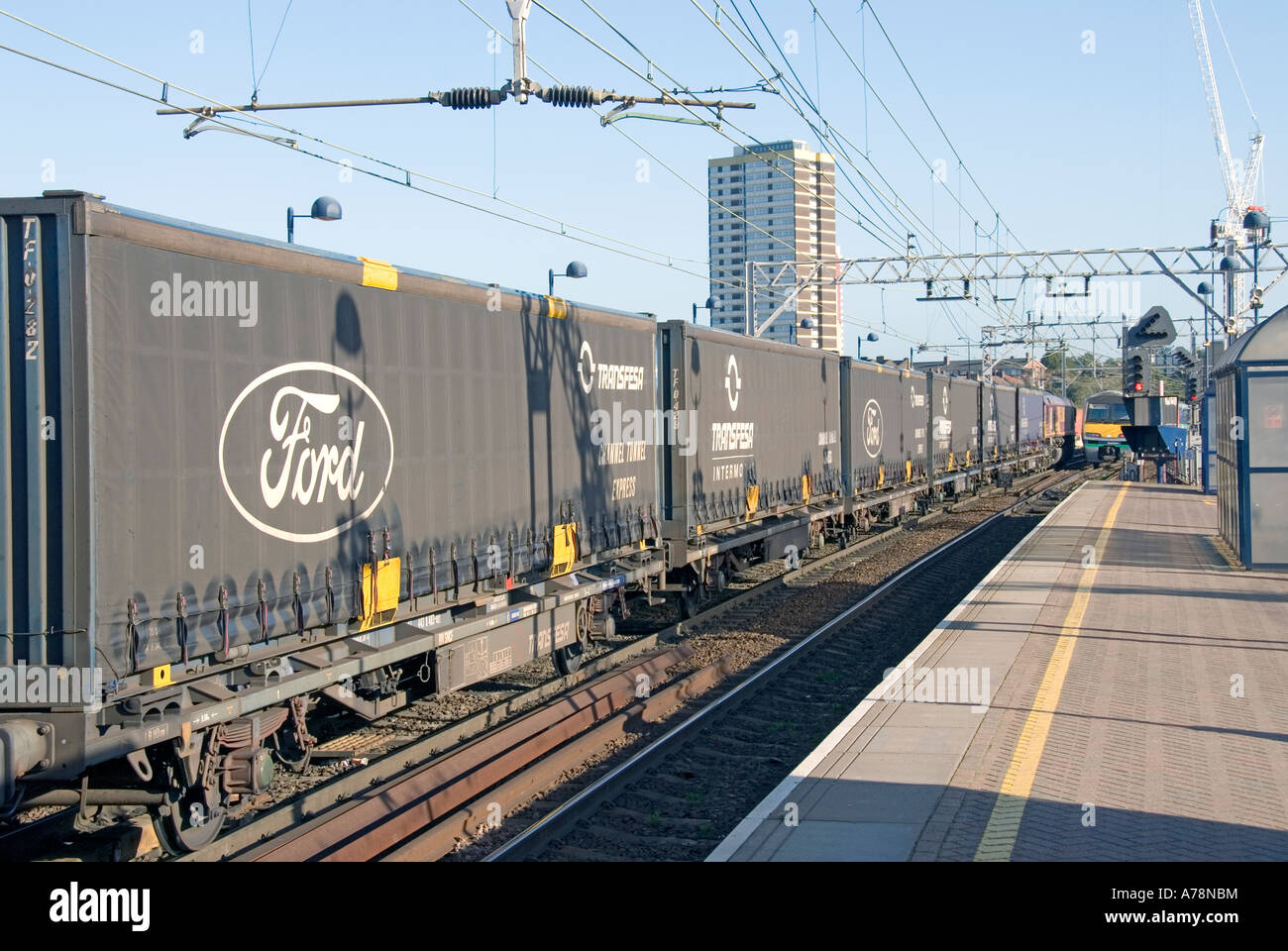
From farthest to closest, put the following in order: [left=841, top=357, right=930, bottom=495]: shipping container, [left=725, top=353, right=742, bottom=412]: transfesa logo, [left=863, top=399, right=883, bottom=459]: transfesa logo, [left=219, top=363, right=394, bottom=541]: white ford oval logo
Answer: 1. [left=863, top=399, right=883, bottom=459]: transfesa logo
2. [left=841, top=357, right=930, bottom=495]: shipping container
3. [left=725, top=353, right=742, bottom=412]: transfesa logo
4. [left=219, top=363, right=394, bottom=541]: white ford oval logo

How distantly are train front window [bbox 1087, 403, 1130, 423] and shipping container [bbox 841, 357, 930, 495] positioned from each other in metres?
29.3

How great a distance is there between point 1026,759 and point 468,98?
7093 millimetres

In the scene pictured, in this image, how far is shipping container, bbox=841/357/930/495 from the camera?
74.1 ft

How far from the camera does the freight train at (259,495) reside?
588 cm

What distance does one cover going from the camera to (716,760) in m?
9.38

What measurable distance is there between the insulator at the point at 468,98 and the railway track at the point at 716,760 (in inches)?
224

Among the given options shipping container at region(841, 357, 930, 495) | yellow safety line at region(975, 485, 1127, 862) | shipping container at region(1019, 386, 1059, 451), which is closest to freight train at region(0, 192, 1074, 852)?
yellow safety line at region(975, 485, 1127, 862)

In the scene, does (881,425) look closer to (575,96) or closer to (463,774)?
(575,96)

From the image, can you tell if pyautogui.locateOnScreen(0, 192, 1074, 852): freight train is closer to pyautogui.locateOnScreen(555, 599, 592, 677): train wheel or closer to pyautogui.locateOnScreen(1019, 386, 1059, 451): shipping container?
pyautogui.locateOnScreen(555, 599, 592, 677): train wheel

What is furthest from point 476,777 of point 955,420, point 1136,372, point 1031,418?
point 1031,418

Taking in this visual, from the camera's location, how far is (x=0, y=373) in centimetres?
591

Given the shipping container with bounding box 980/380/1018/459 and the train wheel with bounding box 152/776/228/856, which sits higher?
the shipping container with bounding box 980/380/1018/459
